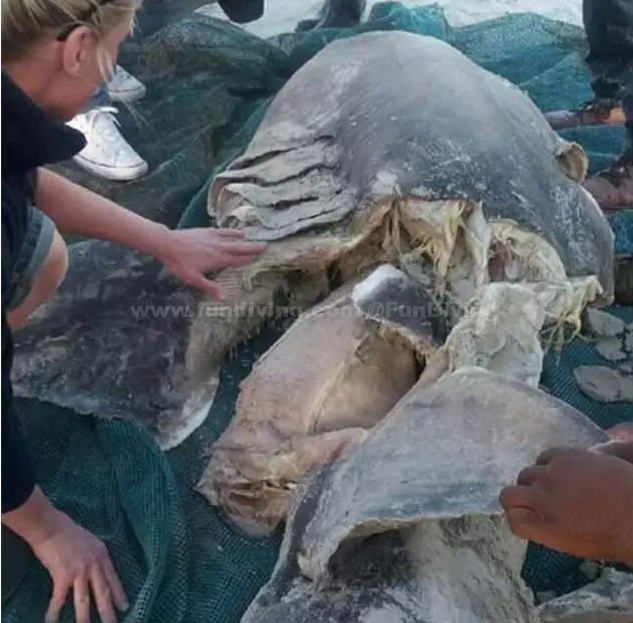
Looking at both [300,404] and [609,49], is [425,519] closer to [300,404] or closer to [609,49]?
[300,404]

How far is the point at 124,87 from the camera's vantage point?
9.21 ft

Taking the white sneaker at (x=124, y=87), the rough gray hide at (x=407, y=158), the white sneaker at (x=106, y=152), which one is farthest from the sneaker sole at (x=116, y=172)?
the rough gray hide at (x=407, y=158)

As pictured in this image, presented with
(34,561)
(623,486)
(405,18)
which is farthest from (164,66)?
(623,486)

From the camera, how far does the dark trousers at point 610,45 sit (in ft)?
9.01

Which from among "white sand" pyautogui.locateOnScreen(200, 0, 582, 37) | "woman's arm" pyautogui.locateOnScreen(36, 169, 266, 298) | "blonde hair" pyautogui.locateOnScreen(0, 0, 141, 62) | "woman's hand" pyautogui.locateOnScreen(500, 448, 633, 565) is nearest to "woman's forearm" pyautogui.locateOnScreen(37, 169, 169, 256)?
"woman's arm" pyautogui.locateOnScreen(36, 169, 266, 298)

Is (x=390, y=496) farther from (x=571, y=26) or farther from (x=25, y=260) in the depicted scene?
(x=571, y=26)

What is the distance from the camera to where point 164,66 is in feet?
9.82

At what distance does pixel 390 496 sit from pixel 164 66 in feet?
6.54

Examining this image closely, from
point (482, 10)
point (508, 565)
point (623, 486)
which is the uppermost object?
point (623, 486)

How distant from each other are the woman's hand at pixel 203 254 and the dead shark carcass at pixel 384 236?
4 centimetres

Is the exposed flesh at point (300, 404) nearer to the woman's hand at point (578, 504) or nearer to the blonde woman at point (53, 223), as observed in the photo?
the blonde woman at point (53, 223)

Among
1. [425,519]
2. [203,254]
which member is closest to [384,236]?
[203,254]

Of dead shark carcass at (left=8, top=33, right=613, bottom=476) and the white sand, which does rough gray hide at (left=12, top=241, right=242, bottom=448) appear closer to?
dead shark carcass at (left=8, top=33, right=613, bottom=476)

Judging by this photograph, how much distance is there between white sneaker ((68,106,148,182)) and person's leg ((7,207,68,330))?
716mm
